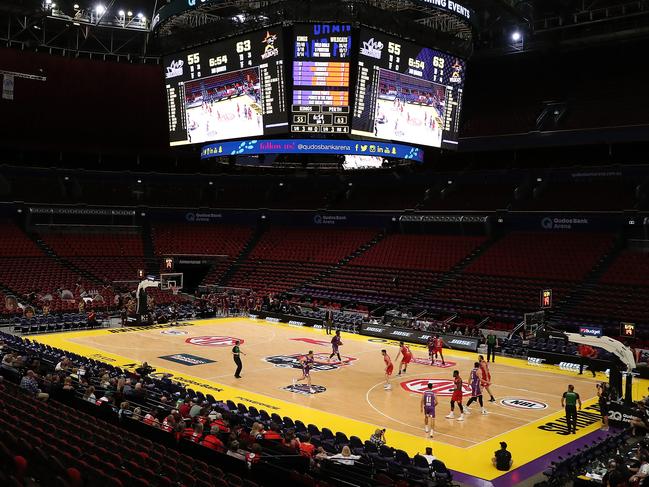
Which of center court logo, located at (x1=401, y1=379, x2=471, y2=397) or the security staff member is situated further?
center court logo, located at (x1=401, y1=379, x2=471, y2=397)

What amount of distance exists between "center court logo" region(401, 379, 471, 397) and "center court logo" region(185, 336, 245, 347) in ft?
31.6

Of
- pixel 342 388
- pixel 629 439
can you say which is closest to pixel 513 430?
pixel 629 439

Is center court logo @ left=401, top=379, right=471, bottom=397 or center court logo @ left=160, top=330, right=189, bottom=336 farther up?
center court logo @ left=401, top=379, right=471, bottom=397

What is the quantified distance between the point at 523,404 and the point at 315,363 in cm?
894

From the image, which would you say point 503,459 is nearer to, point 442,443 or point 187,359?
point 442,443

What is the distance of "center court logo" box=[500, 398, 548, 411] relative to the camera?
20578 mm

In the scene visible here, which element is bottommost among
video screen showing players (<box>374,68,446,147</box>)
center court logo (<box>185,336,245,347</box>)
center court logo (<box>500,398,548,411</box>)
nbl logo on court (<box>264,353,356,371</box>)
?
center court logo (<box>185,336,245,347</box>)

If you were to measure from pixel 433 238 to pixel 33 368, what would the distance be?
30794mm

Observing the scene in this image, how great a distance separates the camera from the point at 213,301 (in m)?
41.7

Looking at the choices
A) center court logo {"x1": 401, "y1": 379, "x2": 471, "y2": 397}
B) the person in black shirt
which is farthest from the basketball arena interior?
center court logo {"x1": 401, "y1": 379, "x2": 471, "y2": 397}

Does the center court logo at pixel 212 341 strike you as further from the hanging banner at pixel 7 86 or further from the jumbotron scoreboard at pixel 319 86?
the hanging banner at pixel 7 86

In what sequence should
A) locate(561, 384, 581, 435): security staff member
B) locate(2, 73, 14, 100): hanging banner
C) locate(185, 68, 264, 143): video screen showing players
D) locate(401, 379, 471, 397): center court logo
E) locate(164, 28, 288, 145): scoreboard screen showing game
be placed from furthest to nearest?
locate(2, 73, 14, 100): hanging banner < locate(185, 68, 264, 143): video screen showing players < locate(164, 28, 288, 145): scoreboard screen showing game < locate(401, 379, 471, 397): center court logo < locate(561, 384, 581, 435): security staff member

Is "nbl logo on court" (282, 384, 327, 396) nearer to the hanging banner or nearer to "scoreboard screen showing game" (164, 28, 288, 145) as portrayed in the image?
"scoreboard screen showing game" (164, 28, 288, 145)

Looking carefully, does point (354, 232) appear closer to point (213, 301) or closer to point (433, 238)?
point (433, 238)
